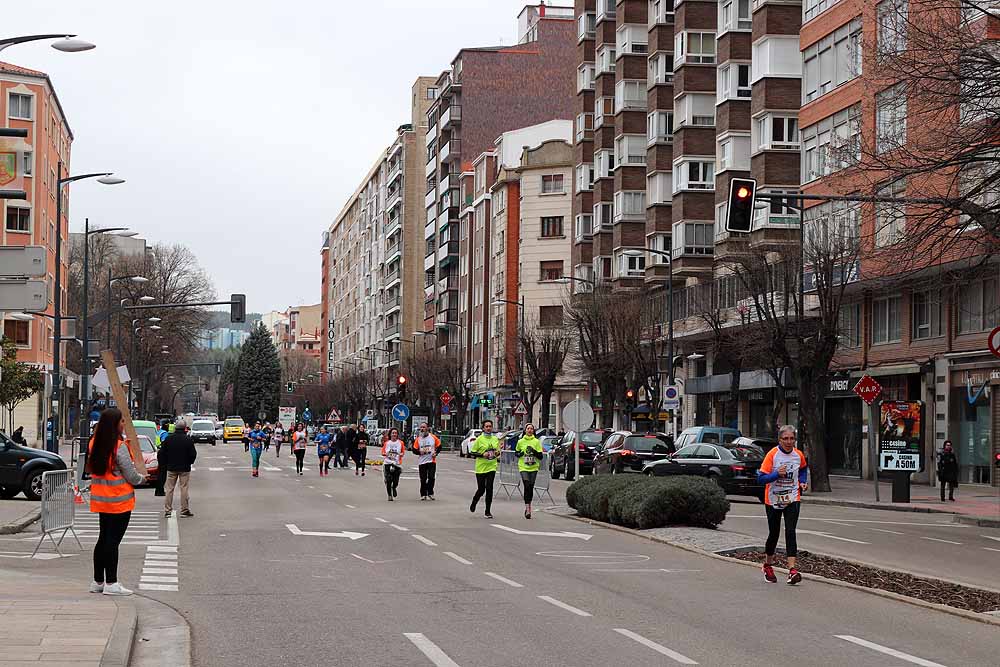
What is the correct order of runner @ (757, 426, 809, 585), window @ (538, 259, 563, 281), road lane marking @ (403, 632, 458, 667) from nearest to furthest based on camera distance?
road lane marking @ (403, 632, 458, 667) → runner @ (757, 426, 809, 585) → window @ (538, 259, 563, 281)

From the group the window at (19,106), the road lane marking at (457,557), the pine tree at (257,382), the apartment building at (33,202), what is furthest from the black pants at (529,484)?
the pine tree at (257,382)

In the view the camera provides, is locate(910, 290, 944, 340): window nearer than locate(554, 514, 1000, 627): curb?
No

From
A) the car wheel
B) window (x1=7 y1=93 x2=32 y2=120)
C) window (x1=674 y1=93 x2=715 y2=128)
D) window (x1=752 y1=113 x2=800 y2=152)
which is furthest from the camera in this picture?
window (x1=7 y1=93 x2=32 y2=120)

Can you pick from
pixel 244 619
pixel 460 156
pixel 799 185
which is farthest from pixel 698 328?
pixel 460 156

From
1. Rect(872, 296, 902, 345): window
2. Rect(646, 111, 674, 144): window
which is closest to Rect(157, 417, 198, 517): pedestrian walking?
Rect(872, 296, 902, 345): window

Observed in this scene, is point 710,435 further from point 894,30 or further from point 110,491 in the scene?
point 110,491

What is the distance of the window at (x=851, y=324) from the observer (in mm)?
47750

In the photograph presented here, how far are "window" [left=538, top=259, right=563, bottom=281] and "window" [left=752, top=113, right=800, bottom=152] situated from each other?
44.9 m

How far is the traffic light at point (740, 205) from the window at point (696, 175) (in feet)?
115

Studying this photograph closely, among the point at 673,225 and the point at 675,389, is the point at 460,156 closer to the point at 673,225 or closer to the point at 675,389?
the point at 673,225

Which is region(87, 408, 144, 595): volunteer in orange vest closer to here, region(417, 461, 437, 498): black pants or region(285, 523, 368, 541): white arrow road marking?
region(285, 523, 368, 541): white arrow road marking

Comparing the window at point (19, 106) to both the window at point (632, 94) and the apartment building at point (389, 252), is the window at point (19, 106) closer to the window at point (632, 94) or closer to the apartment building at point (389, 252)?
the window at point (632, 94)

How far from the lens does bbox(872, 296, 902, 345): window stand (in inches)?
1780

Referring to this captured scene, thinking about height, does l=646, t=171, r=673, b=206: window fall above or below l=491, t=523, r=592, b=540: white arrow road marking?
above
